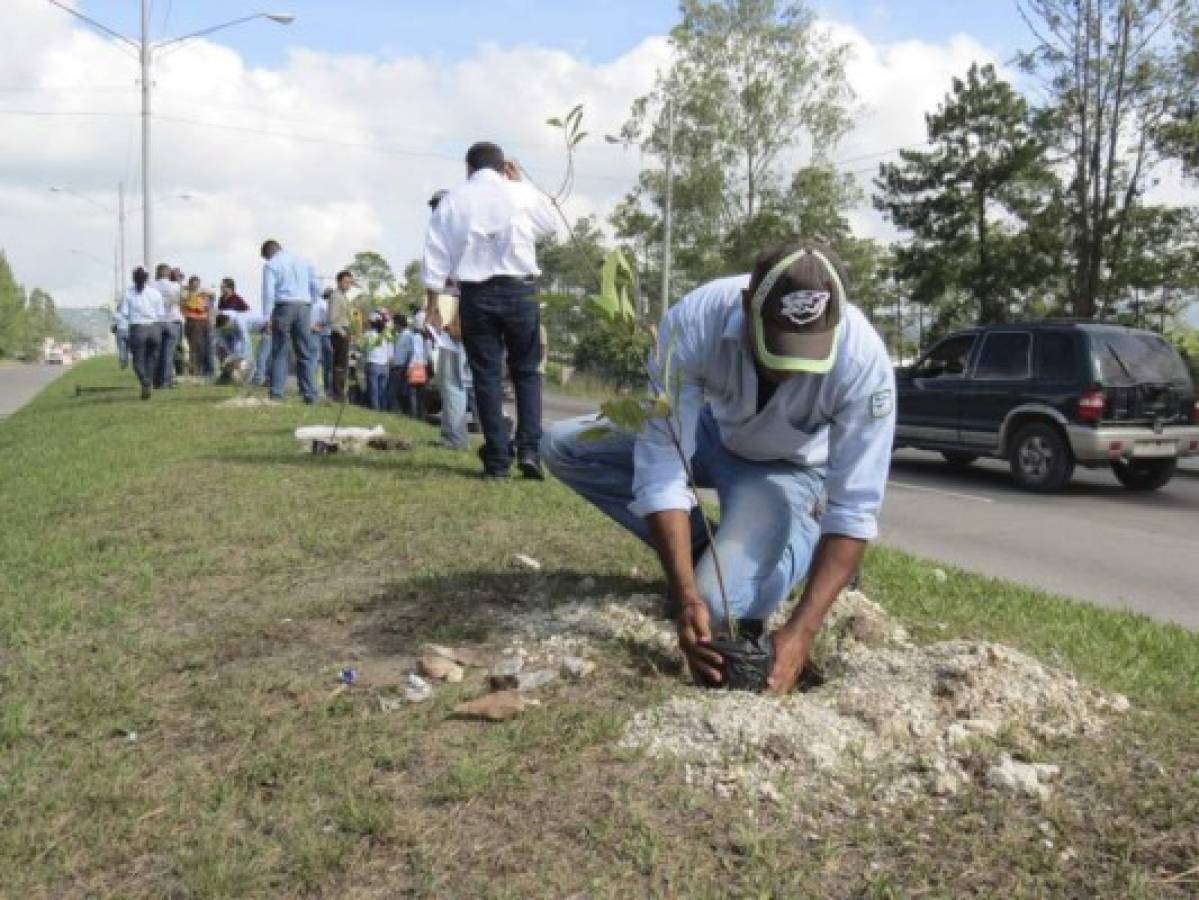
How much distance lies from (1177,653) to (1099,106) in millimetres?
24646

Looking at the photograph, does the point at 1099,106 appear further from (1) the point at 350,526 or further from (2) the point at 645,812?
(2) the point at 645,812

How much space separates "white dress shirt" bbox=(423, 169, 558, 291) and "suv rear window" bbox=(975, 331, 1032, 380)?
6674 mm

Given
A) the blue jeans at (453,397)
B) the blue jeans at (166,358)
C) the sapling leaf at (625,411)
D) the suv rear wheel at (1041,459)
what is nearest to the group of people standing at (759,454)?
the sapling leaf at (625,411)

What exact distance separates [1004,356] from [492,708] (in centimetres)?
1002

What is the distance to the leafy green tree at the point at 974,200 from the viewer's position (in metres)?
29.8

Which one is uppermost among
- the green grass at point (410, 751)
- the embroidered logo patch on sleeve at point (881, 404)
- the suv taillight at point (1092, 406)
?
the embroidered logo patch on sleeve at point (881, 404)

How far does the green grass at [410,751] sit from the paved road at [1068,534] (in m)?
1.71

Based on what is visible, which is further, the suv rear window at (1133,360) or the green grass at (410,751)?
the suv rear window at (1133,360)

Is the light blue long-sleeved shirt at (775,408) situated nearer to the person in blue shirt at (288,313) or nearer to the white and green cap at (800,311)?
the white and green cap at (800,311)

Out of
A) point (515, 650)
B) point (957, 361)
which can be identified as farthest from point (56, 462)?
point (957, 361)

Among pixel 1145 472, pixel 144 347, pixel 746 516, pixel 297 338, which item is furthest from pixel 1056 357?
pixel 144 347

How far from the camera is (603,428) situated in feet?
10.7

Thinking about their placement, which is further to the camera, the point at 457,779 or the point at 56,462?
the point at 56,462

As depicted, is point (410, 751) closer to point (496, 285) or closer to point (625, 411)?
point (625, 411)
